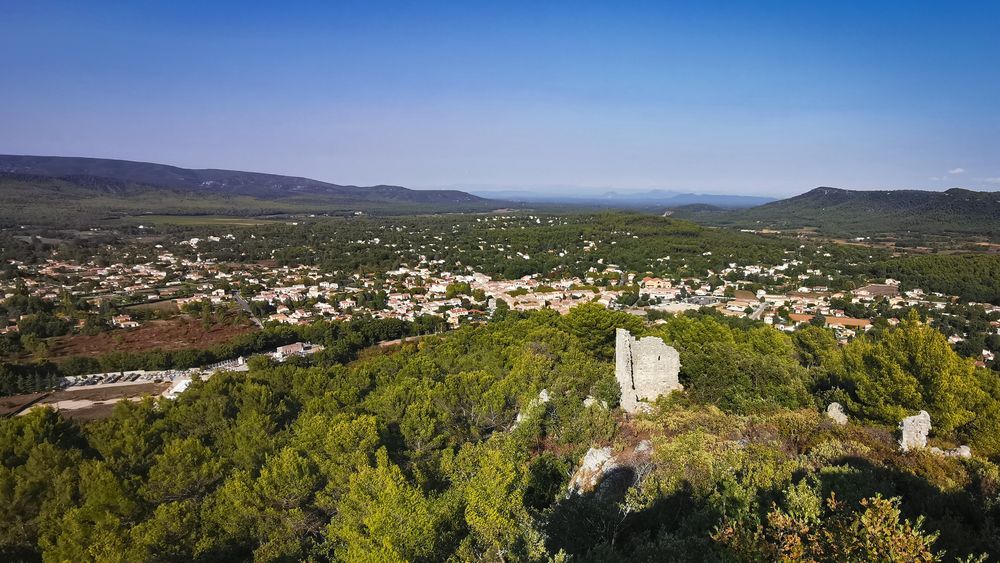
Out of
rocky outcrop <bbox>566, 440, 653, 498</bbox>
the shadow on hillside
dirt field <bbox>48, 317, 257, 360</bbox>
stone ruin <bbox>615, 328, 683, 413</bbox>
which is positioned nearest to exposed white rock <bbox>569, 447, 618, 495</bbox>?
rocky outcrop <bbox>566, 440, 653, 498</bbox>

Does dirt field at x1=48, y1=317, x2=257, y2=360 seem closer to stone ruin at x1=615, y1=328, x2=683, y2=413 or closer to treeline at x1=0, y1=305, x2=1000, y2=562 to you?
treeline at x1=0, y1=305, x2=1000, y2=562

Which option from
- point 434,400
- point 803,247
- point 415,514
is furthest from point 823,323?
point 803,247

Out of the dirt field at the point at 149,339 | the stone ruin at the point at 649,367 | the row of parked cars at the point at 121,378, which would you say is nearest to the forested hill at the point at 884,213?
the stone ruin at the point at 649,367

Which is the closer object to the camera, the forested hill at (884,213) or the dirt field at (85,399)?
the dirt field at (85,399)

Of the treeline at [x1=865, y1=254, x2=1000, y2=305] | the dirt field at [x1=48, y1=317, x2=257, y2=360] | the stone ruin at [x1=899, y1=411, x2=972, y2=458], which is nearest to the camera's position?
the stone ruin at [x1=899, y1=411, x2=972, y2=458]

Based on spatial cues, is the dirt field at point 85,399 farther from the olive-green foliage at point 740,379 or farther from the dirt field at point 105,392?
the olive-green foliage at point 740,379

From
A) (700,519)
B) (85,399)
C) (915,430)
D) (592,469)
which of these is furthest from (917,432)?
(85,399)

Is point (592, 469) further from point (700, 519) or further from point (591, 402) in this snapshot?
point (700, 519)
